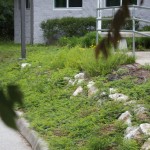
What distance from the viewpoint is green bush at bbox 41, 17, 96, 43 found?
72.8 ft

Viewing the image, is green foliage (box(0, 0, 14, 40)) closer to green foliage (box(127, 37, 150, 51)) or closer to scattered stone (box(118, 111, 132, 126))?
green foliage (box(127, 37, 150, 51))

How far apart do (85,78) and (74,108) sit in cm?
217

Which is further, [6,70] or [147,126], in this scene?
[6,70]

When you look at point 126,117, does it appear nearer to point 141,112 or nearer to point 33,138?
point 141,112

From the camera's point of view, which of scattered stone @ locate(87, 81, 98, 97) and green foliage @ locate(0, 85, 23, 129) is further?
scattered stone @ locate(87, 81, 98, 97)

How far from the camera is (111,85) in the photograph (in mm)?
9328

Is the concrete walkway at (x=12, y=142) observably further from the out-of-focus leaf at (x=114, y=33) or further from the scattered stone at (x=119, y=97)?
the out-of-focus leaf at (x=114, y=33)

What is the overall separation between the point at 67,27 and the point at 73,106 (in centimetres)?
1380

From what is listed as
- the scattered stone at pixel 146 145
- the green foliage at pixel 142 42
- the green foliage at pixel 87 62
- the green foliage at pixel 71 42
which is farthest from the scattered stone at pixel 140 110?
the green foliage at pixel 71 42

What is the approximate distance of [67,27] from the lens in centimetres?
2239

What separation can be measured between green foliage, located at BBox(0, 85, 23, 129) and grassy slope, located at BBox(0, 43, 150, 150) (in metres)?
2.67

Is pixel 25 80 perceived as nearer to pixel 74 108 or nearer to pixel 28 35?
pixel 74 108

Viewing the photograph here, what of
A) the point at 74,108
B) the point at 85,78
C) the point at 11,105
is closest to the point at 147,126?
the point at 74,108

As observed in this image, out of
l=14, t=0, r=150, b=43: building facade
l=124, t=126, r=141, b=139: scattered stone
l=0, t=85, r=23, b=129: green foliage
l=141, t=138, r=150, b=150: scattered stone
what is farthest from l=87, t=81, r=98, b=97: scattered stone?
l=14, t=0, r=150, b=43: building facade
